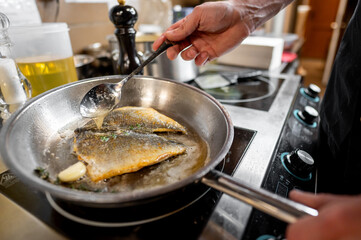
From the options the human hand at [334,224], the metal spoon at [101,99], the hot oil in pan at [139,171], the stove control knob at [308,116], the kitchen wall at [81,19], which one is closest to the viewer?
the human hand at [334,224]

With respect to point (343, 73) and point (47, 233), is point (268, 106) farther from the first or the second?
point (47, 233)

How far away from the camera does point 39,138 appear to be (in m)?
0.65

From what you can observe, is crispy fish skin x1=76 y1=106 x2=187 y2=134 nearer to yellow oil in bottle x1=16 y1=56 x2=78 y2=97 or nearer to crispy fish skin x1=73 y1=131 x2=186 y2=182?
crispy fish skin x1=73 y1=131 x2=186 y2=182

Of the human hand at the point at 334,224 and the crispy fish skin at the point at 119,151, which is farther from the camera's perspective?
the crispy fish skin at the point at 119,151

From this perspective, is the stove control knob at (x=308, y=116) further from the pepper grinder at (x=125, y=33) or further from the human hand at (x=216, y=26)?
the pepper grinder at (x=125, y=33)

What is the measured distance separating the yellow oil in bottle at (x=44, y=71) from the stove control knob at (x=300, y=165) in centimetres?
88

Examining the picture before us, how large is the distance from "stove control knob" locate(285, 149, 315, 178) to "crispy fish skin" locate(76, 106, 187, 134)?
33 cm

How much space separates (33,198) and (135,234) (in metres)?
0.26

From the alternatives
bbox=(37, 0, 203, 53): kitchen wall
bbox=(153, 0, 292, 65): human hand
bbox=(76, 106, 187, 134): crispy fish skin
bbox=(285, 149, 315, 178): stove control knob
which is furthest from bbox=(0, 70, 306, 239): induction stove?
bbox=(37, 0, 203, 53): kitchen wall

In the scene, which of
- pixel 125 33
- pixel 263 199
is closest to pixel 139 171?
pixel 263 199

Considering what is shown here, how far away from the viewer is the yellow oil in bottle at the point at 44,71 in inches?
32.9

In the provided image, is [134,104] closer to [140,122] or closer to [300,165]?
[140,122]

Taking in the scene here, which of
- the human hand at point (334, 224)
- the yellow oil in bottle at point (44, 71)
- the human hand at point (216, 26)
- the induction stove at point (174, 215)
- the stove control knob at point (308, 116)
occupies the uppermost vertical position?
the human hand at point (216, 26)

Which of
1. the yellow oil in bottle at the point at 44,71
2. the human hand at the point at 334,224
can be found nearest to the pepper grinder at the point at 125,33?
the yellow oil in bottle at the point at 44,71
